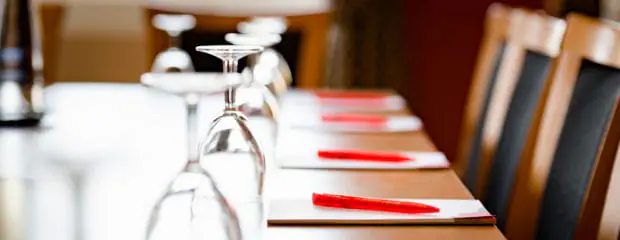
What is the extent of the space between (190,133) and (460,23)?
3164 millimetres

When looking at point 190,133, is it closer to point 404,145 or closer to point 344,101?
point 404,145

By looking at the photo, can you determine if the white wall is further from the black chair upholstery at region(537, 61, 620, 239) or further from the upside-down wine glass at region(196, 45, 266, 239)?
the upside-down wine glass at region(196, 45, 266, 239)

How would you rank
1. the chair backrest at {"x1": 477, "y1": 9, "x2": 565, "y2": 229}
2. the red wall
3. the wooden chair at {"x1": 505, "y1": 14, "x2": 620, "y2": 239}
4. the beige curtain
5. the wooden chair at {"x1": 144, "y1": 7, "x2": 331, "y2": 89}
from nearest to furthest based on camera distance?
the wooden chair at {"x1": 505, "y1": 14, "x2": 620, "y2": 239} → the chair backrest at {"x1": 477, "y1": 9, "x2": 565, "y2": 229} → the wooden chair at {"x1": 144, "y1": 7, "x2": 331, "y2": 89} → the beige curtain → the red wall

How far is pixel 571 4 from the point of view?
12.3 feet

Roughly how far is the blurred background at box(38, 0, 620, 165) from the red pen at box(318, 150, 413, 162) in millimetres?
2220

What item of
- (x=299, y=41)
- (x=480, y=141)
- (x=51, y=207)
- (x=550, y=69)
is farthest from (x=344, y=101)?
(x=51, y=207)

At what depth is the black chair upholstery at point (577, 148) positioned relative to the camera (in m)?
1.44

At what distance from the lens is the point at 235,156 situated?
1384 millimetres

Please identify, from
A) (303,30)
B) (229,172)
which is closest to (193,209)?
(229,172)

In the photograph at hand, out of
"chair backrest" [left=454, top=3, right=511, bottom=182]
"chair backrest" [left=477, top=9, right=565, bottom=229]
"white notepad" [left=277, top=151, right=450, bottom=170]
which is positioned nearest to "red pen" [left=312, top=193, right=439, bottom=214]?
"white notepad" [left=277, top=151, right=450, bottom=170]

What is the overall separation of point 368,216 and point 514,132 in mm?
Result: 878

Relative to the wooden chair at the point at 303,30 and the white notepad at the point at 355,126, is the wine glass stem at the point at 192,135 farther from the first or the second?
the wooden chair at the point at 303,30

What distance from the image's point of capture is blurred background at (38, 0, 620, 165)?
154 inches

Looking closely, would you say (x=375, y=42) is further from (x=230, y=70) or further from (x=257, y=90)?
(x=230, y=70)
